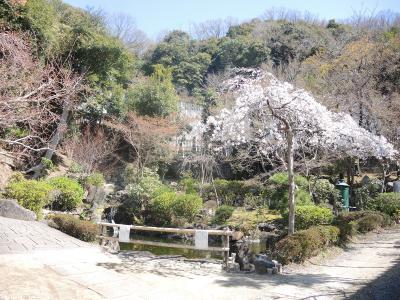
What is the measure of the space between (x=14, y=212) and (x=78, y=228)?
2.76m

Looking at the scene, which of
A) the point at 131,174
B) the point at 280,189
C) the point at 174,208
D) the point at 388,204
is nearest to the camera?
the point at 388,204

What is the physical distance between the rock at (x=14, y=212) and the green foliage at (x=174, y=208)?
5.73 metres

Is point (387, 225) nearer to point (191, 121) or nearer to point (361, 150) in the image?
point (361, 150)

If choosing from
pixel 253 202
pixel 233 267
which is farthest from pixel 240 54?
pixel 233 267

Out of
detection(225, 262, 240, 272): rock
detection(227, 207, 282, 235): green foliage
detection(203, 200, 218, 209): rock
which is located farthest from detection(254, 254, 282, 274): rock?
detection(203, 200, 218, 209): rock

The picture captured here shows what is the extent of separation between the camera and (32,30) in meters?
16.8

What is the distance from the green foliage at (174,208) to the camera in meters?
14.6

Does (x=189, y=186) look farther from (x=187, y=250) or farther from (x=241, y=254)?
(x=241, y=254)

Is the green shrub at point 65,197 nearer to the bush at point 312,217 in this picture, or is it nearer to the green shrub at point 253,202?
the green shrub at point 253,202

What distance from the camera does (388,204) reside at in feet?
42.2

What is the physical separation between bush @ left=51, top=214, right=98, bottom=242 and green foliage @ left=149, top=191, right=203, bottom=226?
229 inches

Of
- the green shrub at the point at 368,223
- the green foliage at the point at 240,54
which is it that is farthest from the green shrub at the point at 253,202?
the green foliage at the point at 240,54

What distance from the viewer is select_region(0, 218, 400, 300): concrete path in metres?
4.95

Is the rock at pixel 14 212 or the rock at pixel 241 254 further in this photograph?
the rock at pixel 14 212
